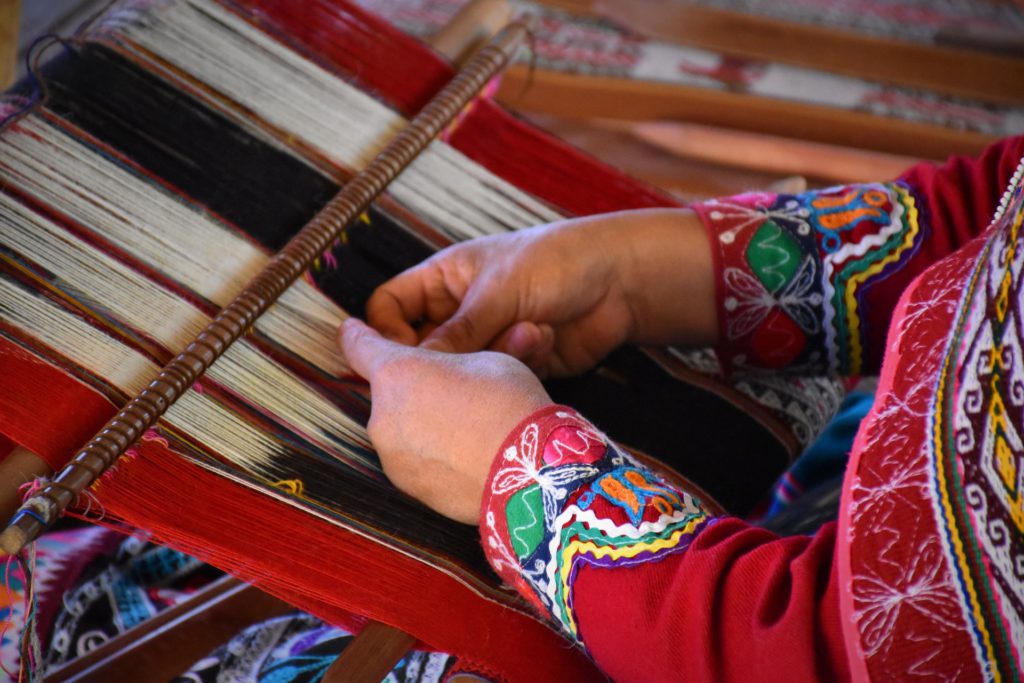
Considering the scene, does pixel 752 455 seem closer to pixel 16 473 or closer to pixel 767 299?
pixel 767 299

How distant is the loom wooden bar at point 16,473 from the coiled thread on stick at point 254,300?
3 centimetres

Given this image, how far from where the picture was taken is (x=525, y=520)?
820mm

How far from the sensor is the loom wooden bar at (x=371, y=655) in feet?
2.76

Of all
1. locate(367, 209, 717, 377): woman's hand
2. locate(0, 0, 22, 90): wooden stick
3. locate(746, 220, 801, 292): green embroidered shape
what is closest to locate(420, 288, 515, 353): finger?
locate(367, 209, 717, 377): woman's hand

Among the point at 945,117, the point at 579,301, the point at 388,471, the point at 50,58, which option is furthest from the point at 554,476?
the point at 945,117

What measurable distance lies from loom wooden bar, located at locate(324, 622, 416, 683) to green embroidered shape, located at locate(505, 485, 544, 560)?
132mm

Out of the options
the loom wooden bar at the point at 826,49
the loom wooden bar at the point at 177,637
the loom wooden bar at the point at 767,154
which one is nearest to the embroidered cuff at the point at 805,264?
the loom wooden bar at the point at 177,637

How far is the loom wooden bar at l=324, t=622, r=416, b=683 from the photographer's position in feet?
2.76

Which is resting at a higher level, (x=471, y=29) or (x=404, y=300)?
(x=471, y=29)

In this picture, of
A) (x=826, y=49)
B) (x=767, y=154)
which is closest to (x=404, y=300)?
(x=767, y=154)

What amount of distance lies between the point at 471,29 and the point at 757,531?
87 centimetres

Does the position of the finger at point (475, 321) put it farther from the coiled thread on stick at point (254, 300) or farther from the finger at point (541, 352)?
the coiled thread on stick at point (254, 300)

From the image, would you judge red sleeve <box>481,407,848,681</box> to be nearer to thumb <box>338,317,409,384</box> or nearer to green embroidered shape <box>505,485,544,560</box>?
green embroidered shape <box>505,485,544,560</box>

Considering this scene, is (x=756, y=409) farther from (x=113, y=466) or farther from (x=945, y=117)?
(x=945, y=117)
